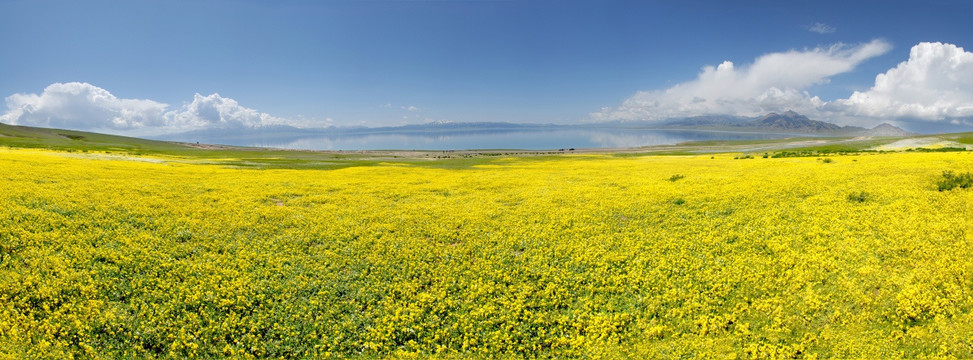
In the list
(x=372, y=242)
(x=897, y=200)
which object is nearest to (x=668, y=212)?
(x=897, y=200)

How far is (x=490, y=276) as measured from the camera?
1392cm

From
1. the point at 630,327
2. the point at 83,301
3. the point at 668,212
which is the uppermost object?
the point at 668,212

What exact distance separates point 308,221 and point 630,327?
51.3 ft

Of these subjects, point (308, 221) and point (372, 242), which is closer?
point (372, 242)

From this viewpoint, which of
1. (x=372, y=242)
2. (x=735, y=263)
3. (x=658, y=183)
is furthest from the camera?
(x=658, y=183)

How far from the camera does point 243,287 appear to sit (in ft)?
41.0

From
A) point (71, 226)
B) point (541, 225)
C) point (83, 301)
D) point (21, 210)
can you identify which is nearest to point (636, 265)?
point (541, 225)

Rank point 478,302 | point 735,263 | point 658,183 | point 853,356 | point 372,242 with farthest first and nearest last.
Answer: point 658,183 → point 372,242 → point 735,263 → point 478,302 → point 853,356

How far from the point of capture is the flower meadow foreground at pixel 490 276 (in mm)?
10297

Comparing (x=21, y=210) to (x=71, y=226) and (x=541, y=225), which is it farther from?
(x=541, y=225)

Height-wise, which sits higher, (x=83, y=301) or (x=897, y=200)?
(x=897, y=200)

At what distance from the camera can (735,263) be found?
14039 mm

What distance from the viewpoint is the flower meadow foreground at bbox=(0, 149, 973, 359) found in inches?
405

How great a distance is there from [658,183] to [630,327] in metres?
18.9
